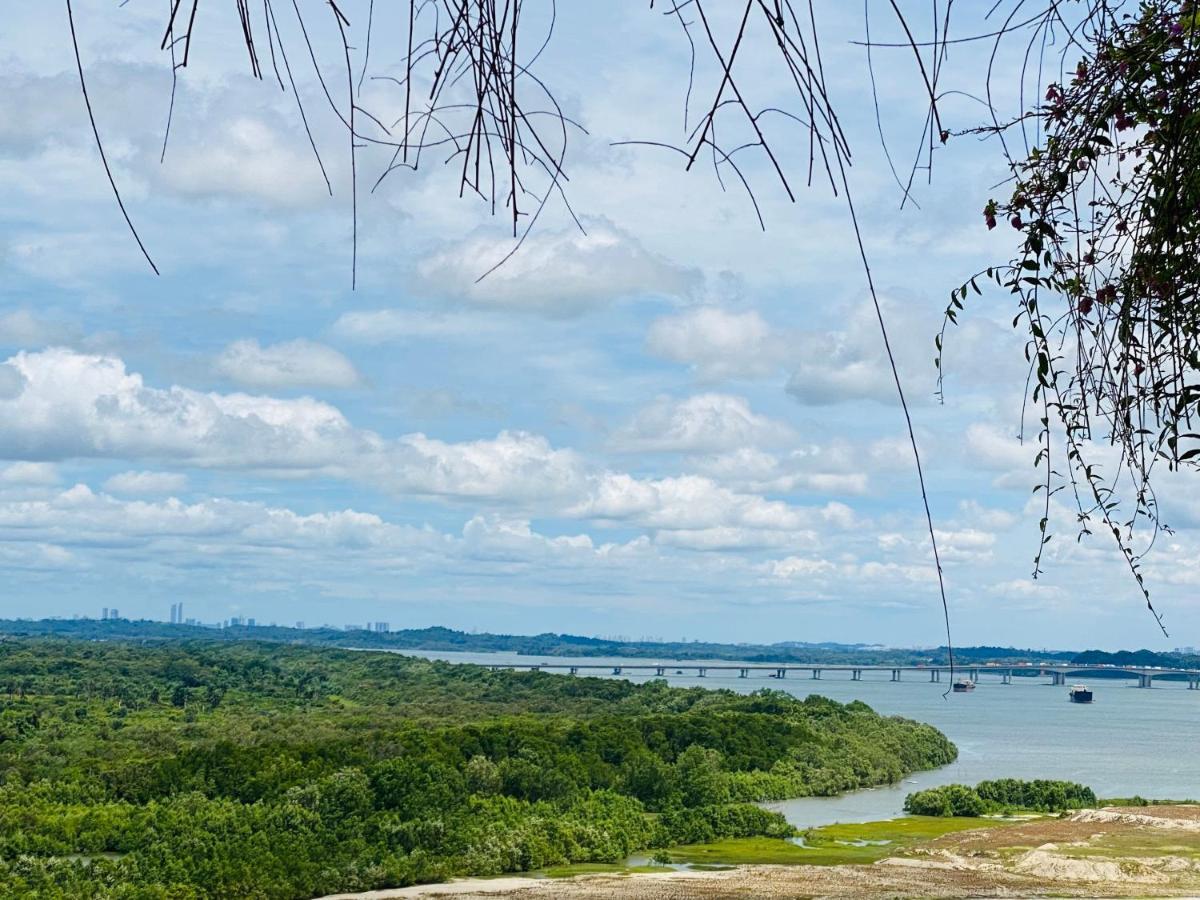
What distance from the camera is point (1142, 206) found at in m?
2.01

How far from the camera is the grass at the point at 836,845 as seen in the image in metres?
29.0

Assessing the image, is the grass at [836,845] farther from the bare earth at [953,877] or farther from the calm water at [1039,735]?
the calm water at [1039,735]

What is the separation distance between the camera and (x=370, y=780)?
103 ft

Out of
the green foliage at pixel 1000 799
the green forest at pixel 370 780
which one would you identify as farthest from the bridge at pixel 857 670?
the green foliage at pixel 1000 799

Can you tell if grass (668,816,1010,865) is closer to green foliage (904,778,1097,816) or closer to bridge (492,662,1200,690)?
green foliage (904,778,1097,816)

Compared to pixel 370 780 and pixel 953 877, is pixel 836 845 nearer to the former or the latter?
pixel 953 877

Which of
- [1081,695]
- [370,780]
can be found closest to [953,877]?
[370,780]

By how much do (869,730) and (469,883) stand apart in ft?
90.3

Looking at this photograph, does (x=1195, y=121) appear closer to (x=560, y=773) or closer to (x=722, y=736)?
(x=560, y=773)

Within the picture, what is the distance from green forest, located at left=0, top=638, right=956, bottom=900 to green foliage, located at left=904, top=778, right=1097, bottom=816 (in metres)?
4.72

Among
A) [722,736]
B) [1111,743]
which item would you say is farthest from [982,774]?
[1111,743]

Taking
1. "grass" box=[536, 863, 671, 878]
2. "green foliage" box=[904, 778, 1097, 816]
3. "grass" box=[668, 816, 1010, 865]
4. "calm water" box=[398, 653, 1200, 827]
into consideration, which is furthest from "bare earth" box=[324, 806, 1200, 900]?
"calm water" box=[398, 653, 1200, 827]

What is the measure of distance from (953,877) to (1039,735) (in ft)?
157

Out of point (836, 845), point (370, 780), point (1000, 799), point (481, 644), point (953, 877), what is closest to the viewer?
point (953, 877)
